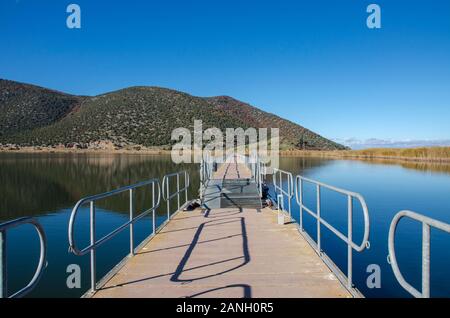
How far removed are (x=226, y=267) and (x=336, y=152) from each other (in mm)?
67180

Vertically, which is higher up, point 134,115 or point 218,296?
point 134,115

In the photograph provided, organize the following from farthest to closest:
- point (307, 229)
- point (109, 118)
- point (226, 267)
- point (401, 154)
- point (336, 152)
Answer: point (109, 118) < point (336, 152) < point (401, 154) < point (307, 229) < point (226, 267)

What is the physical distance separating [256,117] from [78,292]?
12394 cm

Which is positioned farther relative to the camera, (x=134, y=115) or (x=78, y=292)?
(x=134, y=115)

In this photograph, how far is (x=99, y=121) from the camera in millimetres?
87750

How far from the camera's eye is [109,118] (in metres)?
89.4

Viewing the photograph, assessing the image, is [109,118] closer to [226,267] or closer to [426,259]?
[226,267]

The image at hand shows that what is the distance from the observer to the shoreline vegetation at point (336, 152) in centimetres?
4516

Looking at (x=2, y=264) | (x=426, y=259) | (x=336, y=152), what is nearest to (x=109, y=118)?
(x=336, y=152)

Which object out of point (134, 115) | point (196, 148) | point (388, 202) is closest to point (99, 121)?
point (134, 115)

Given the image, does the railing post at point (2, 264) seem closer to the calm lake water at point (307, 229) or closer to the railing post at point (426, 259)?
the railing post at point (426, 259)

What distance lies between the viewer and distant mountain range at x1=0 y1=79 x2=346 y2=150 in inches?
3273

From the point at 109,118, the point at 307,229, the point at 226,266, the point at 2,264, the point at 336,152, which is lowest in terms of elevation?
the point at 307,229
